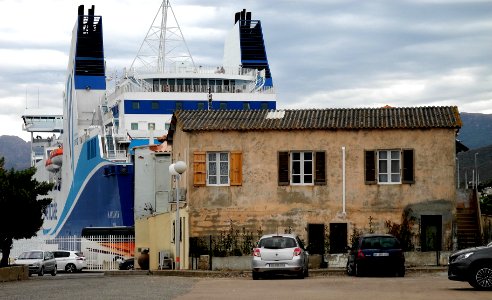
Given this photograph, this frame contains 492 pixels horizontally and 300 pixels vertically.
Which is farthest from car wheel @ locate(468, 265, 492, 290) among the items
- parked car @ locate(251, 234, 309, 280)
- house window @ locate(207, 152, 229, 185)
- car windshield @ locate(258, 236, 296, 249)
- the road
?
house window @ locate(207, 152, 229, 185)

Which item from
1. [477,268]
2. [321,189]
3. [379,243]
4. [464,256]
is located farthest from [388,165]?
[477,268]

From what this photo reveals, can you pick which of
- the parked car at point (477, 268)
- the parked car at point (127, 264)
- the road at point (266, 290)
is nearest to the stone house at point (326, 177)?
the road at point (266, 290)

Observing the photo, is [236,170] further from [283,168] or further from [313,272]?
[313,272]

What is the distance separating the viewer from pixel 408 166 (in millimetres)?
42000

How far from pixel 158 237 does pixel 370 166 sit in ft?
44.2

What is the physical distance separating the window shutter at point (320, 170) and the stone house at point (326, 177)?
38 mm

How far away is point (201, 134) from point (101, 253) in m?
21.5

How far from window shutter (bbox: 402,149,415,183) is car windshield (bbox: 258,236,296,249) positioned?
11318 mm

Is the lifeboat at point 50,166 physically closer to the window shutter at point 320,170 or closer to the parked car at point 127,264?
the parked car at point 127,264

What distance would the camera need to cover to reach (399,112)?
43.4 metres

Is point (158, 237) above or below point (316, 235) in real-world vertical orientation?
below

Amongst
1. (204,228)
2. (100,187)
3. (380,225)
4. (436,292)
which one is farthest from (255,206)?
(100,187)

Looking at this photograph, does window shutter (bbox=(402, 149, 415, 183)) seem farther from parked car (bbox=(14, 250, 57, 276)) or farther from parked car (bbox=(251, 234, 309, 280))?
parked car (bbox=(14, 250, 57, 276))

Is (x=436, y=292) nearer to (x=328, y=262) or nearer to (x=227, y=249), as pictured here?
(x=328, y=262)
